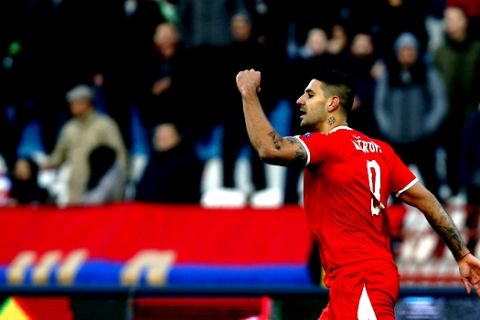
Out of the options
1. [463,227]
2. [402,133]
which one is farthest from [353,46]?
[463,227]

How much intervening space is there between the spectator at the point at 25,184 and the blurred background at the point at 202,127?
17 millimetres

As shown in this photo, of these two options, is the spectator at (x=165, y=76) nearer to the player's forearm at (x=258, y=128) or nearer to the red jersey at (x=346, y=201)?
the red jersey at (x=346, y=201)

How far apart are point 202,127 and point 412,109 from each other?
267cm

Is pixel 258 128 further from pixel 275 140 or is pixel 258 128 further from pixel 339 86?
pixel 339 86

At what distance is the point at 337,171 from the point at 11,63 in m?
10.3

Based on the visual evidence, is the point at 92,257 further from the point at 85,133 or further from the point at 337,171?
the point at 337,171

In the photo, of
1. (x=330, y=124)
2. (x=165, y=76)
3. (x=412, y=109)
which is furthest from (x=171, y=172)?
(x=330, y=124)

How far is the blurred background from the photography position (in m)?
14.5

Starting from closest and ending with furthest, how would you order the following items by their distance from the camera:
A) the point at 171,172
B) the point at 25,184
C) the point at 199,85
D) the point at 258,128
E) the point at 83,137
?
the point at 258,128 → the point at 171,172 → the point at 199,85 → the point at 83,137 → the point at 25,184

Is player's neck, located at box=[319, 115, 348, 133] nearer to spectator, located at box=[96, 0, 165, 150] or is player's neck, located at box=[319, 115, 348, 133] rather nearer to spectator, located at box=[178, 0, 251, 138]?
spectator, located at box=[178, 0, 251, 138]

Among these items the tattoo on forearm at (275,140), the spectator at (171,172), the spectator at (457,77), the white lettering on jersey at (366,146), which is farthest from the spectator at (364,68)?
the tattoo on forearm at (275,140)

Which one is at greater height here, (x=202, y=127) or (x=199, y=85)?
(x=199, y=85)

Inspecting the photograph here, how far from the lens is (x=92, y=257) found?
49.1 ft

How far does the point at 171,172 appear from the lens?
15102mm
